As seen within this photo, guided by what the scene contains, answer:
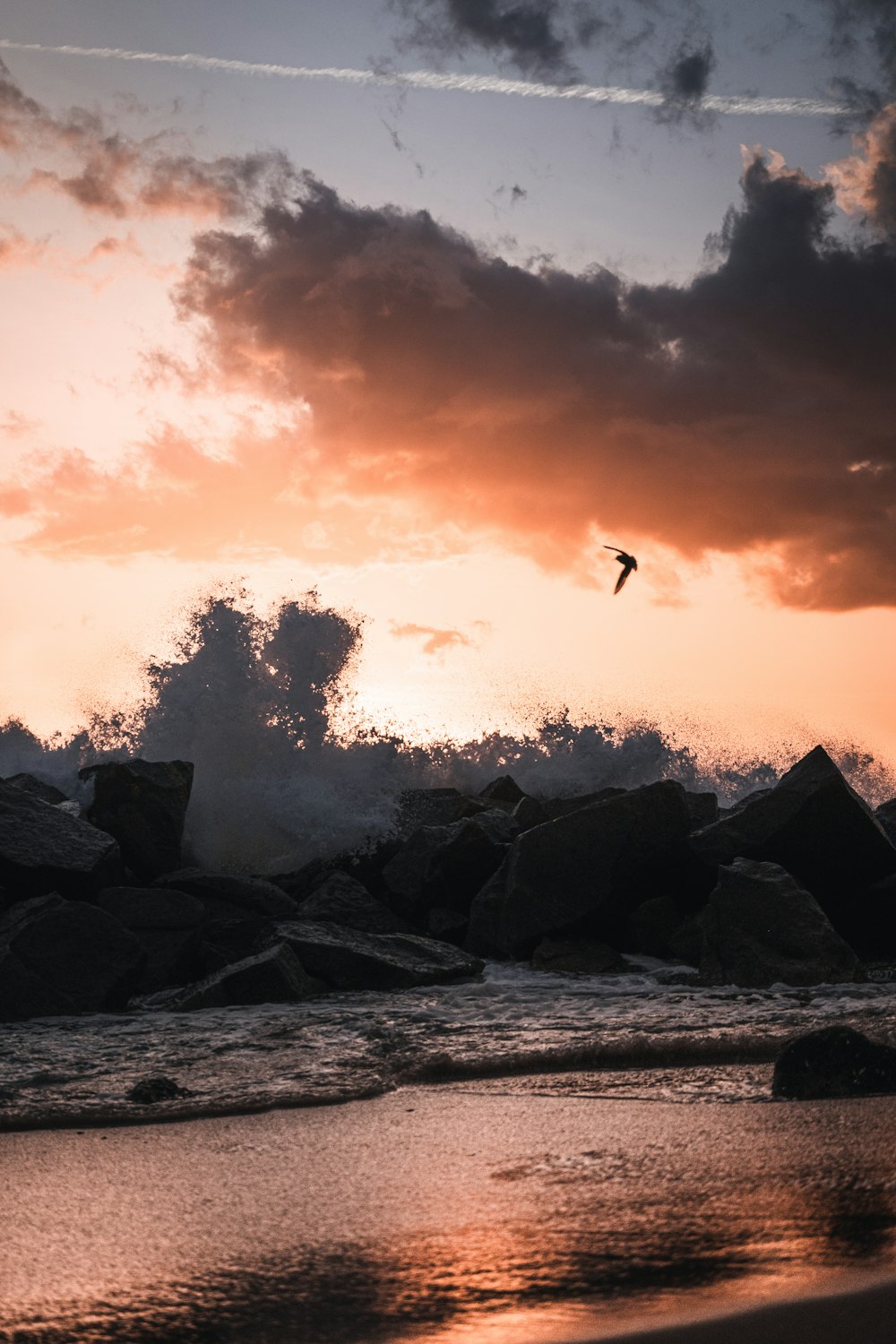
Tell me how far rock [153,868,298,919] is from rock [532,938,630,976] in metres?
2.10

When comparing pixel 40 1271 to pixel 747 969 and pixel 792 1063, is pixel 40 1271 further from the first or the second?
pixel 747 969

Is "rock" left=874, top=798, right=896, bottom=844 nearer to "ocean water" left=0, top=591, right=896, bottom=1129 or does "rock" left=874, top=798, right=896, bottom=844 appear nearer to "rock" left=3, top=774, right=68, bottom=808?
"ocean water" left=0, top=591, right=896, bottom=1129

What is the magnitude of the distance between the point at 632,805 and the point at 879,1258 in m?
5.76

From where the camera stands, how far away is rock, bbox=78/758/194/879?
958 centimetres

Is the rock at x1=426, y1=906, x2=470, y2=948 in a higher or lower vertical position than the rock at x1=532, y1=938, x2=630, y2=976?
higher

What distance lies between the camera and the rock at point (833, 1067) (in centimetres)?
387

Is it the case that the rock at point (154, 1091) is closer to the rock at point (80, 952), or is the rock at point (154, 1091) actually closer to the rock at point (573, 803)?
the rock at point (80, 952)

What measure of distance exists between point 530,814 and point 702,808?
62.4 inches

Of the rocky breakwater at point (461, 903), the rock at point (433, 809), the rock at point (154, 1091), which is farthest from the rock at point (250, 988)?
the rock at point (433, 809)

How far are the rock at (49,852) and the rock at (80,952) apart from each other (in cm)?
95

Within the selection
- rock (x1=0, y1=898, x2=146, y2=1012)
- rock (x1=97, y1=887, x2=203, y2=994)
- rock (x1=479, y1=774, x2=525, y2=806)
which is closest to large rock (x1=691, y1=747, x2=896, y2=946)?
rock (x1=97, y1=887, x2=203, y2=994)

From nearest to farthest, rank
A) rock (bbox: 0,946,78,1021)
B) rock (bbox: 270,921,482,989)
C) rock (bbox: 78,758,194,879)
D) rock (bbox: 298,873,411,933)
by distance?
rock (bbox: 0,946,78,1021) < rock (bbox: 270,921,482,989) < rock (bbox: 298,873,411,933) < rock (bbox: 78,758,194,879)

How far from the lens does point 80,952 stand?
6664 millimetres

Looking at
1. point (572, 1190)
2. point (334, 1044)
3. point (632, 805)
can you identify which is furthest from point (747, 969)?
point (572, 1190)
